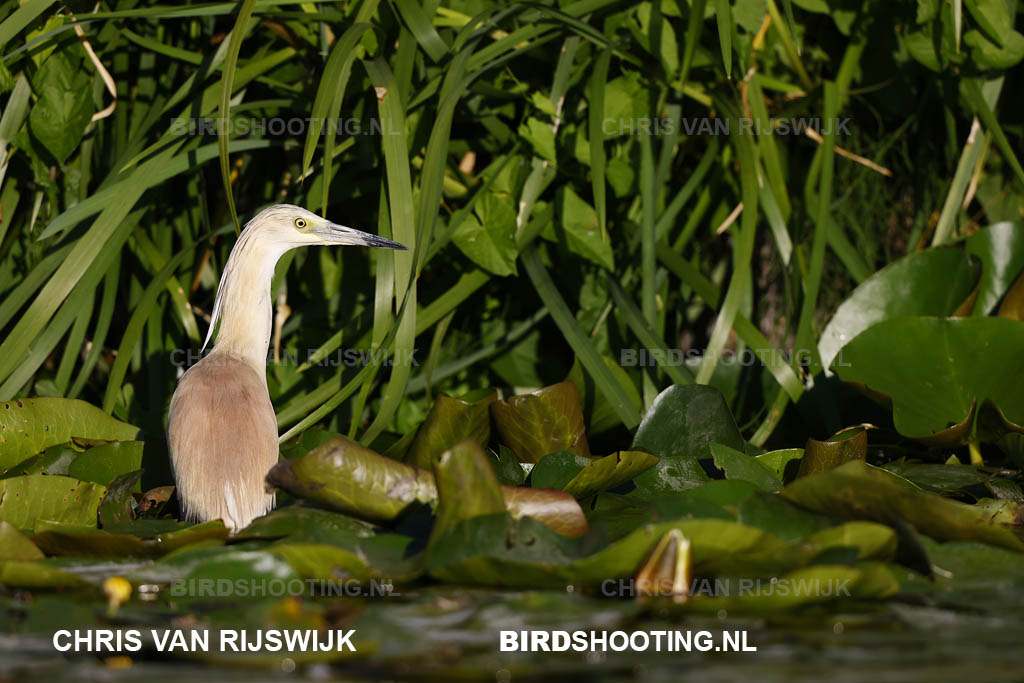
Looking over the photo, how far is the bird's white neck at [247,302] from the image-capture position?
8.89 ft

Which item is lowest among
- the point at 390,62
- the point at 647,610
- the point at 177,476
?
the point at 647,610

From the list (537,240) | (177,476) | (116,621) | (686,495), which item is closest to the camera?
(116,621)

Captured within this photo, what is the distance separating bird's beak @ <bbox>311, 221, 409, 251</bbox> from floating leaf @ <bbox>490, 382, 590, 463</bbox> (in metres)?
0.50

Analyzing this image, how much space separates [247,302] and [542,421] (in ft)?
2.76

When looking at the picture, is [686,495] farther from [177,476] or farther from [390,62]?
[390,62]

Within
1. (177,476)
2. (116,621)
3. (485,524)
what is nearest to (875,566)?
(485,524)

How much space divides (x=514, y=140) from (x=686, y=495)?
4.90 feet

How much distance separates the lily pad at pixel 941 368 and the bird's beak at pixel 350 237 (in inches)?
51.6

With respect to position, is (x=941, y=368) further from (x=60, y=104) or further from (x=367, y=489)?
Answer: (x=60, y=104)

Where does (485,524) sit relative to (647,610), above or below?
above

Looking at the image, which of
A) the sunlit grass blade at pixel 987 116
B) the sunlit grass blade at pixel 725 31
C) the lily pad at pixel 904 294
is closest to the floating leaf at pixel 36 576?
the sunlit grass blade at pixel 725 31

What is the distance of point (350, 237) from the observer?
275 centimetres

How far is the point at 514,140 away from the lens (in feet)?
10.8

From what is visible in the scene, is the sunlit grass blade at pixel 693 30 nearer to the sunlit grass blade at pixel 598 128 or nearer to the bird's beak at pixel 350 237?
the sunlit grass blade at pixel 598 128
